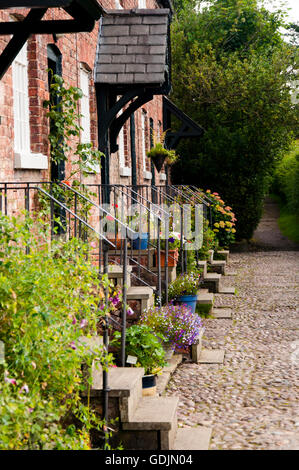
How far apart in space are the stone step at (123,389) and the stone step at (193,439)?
1.31 ft

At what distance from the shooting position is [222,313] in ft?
32.1

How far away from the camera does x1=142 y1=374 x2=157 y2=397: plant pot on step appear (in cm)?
530

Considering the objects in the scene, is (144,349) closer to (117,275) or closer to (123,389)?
(123,389)

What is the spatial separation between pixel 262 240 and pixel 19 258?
806 inches

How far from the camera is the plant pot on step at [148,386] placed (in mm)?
5297

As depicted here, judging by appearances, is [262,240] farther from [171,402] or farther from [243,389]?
[171,402]

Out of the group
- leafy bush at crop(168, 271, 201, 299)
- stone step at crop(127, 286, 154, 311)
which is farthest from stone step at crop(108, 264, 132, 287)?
leafy bush at crop(168, 271, 201, 299)

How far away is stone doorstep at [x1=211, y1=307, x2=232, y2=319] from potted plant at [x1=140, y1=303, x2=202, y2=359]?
257 cm

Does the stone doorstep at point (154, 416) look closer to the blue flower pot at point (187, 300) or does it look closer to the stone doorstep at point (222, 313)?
the blue flower pot at point (187, 300)

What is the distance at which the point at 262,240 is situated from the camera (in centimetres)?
2356

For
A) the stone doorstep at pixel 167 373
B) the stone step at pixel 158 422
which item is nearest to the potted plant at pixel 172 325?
the stone doorstep at pixel 167 373

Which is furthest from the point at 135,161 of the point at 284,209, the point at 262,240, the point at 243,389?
the point at 284,209

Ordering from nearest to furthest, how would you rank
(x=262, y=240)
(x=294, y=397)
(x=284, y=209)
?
(x=294, y=397), (x=262, y=240), (x=284, y=209)
